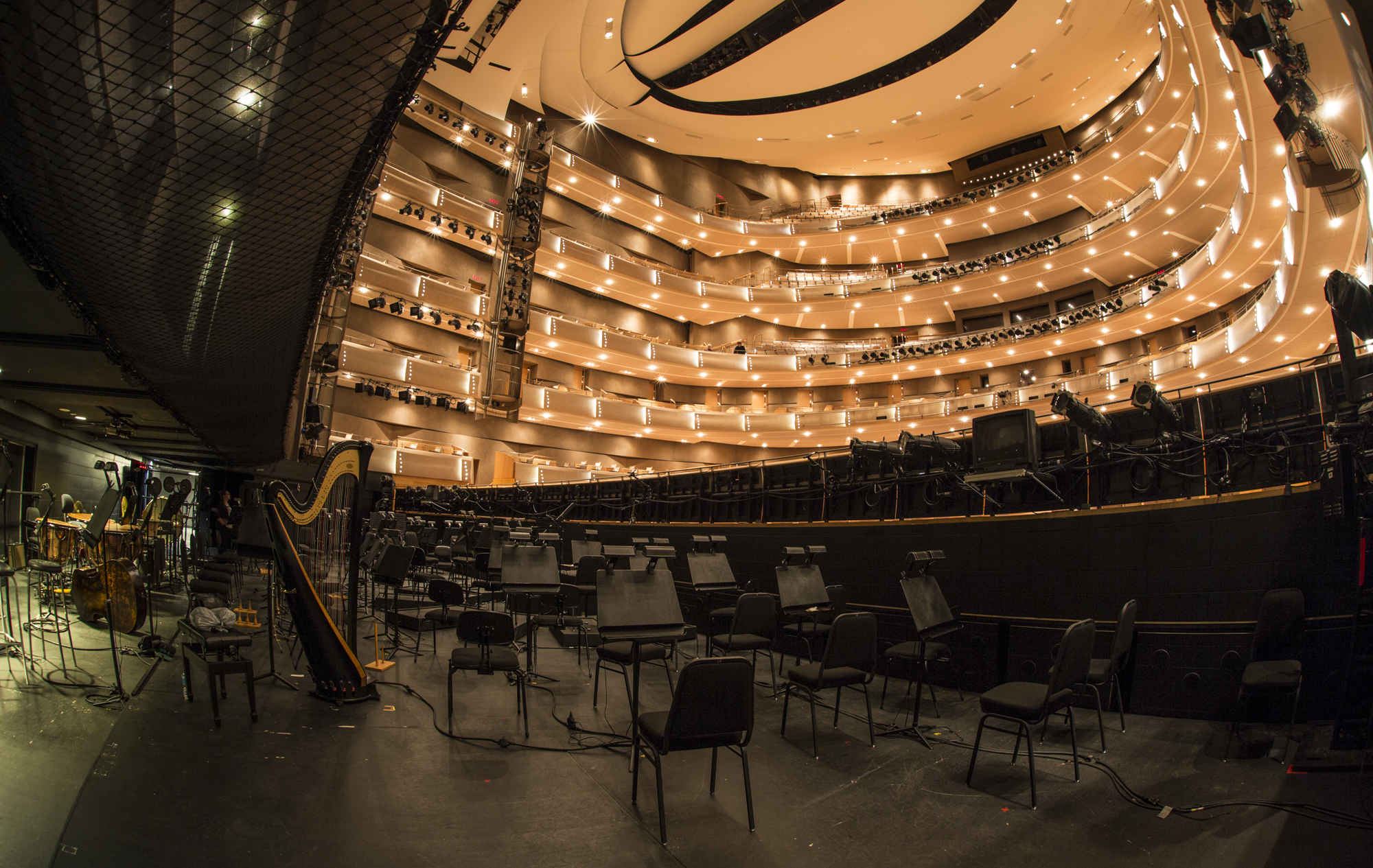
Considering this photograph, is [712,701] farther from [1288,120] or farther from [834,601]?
[1288,120]

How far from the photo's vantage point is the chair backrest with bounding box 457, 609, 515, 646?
4.06 metres

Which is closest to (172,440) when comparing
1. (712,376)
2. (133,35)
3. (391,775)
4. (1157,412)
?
(391,775)

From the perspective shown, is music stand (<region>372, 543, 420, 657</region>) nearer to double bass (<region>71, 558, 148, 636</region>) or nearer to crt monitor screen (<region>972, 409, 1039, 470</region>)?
double bass (<region>71, 558, 148, 636</region>)

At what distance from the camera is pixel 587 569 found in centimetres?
652

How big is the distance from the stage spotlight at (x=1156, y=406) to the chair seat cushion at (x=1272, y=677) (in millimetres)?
1733

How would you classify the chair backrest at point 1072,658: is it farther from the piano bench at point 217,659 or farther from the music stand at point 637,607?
the piano bench at point 217,659

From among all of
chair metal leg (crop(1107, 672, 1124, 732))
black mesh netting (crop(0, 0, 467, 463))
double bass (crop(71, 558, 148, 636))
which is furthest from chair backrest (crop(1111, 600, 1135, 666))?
double bass (crop(71, 558, 148, 636))

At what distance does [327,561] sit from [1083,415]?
5290 millimetres

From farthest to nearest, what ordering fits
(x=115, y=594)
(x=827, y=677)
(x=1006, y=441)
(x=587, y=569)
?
(x=587, y=569)
(x=1006, y=441)
(x=115, y=594)
(x=827, y=677)

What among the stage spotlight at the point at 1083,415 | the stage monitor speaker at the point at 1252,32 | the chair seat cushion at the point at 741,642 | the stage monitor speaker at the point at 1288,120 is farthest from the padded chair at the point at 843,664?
the stage monitor speaker at the point at 1288,120

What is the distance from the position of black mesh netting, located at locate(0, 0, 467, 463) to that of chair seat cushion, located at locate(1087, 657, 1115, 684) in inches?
176

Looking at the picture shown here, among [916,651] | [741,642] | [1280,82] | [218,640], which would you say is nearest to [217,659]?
[218,640]

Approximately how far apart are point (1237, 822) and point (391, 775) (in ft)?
12.2

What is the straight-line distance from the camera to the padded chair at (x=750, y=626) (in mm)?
4715
